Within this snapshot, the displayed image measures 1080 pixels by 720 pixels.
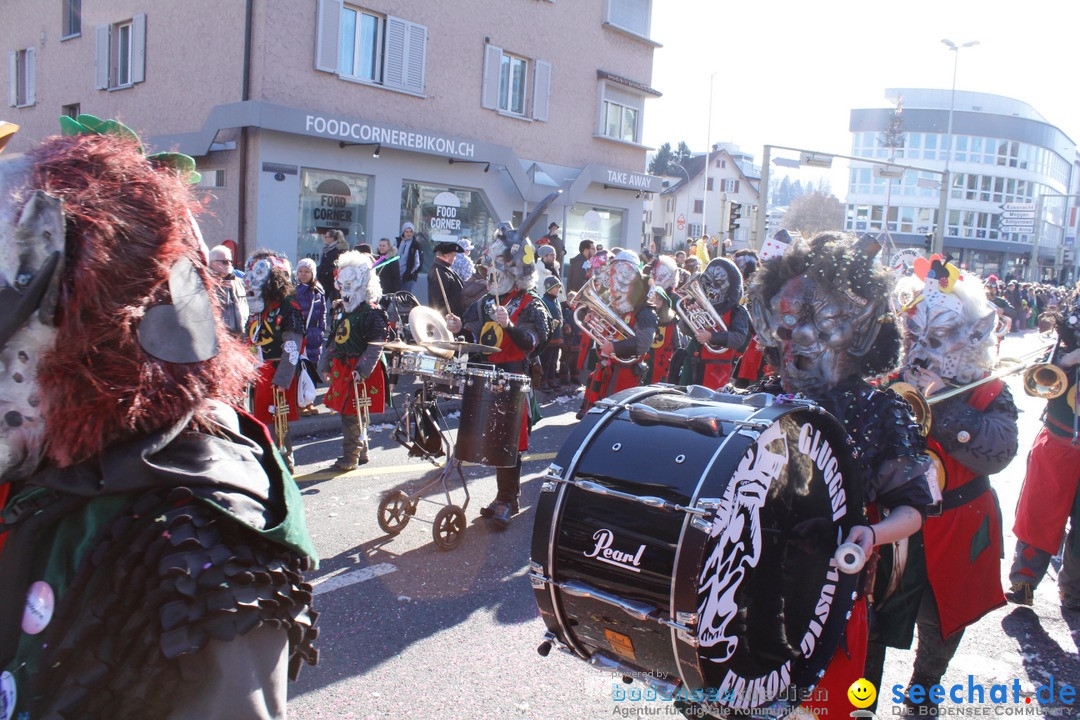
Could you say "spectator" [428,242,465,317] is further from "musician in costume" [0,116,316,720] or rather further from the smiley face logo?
"musician in costume" [0,116,316,720]

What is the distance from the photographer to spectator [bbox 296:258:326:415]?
7.07m

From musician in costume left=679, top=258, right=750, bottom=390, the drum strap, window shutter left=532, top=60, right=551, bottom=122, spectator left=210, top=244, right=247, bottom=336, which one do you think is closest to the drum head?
the drum strap

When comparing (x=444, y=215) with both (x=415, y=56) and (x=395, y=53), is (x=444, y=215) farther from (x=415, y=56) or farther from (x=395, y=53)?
(x=395, y=53)

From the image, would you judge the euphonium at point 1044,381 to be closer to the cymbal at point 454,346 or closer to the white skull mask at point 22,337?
the cymbal at point 454,346

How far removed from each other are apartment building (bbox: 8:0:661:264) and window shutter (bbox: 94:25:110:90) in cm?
4

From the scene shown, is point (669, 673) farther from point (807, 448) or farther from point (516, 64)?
point (516, 64)

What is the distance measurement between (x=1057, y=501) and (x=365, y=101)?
14.0 m

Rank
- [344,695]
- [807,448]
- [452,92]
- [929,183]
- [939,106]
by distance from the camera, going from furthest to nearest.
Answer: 1. [939,106]
2. [929,183]
3. [452,92]
4. [344,695]
5. [807,448]

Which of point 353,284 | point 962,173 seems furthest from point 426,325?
point 962,173

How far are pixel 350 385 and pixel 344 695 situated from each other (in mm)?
3581

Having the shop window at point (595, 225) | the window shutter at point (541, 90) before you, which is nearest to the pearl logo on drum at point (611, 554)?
the window shutter at point (541, 90)

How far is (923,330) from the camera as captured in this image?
3.48 metres

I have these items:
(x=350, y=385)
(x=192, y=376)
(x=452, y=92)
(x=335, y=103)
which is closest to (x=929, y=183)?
(x=452, y=92)

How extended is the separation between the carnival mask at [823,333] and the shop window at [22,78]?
22.5 meters
